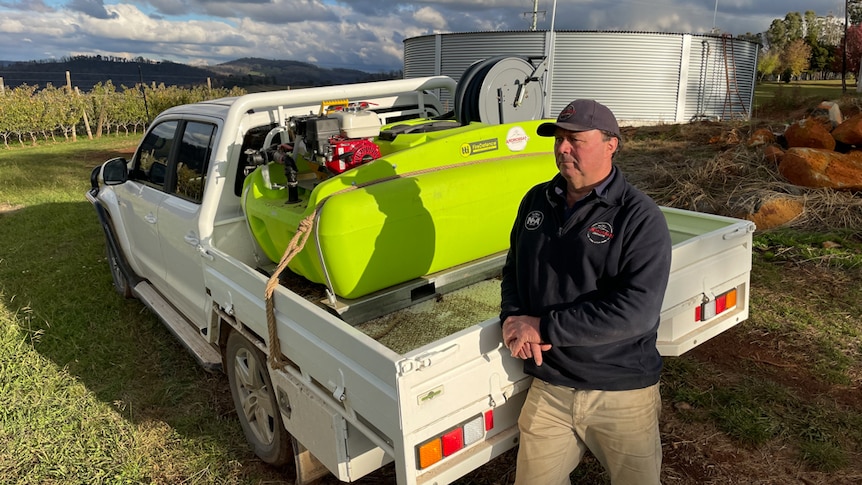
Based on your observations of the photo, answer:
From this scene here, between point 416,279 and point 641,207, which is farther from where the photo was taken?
point 416,279

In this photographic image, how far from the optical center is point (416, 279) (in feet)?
10.0

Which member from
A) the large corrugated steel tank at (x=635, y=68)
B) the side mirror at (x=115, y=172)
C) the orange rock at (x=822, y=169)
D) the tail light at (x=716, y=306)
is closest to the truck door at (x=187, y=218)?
the side mirror at (x=115, y=172)

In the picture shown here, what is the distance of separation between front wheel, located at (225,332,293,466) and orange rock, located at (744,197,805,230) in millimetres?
6156

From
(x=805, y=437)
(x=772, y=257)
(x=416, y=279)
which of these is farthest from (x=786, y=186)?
(x=416, y=279)

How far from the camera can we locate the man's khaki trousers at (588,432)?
6.84 feet

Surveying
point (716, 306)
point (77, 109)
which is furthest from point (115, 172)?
point (77, 109)

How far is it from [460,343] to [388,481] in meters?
1.44

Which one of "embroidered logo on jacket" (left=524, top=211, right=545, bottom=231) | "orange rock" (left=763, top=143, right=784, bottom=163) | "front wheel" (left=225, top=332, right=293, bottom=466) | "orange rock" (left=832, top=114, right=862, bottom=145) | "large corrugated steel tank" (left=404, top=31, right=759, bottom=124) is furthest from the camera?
"large corrugated steel tank" (left=404, top=31, right=759, bottom=124)

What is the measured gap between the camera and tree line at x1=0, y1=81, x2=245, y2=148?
22062 millimetres

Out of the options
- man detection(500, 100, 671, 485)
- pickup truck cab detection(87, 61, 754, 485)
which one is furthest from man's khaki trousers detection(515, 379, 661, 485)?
pickup truck cab detection(87, 61, 754, 485)

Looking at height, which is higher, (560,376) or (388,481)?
(560,376)

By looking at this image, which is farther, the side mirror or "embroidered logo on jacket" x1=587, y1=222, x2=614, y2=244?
the side mirror

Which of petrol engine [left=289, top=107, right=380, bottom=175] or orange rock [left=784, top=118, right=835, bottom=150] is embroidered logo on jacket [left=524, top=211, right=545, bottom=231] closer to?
petrol engine [left=289, top=107, right=380, bottom=175]

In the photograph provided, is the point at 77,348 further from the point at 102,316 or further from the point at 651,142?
the point at 651,142
